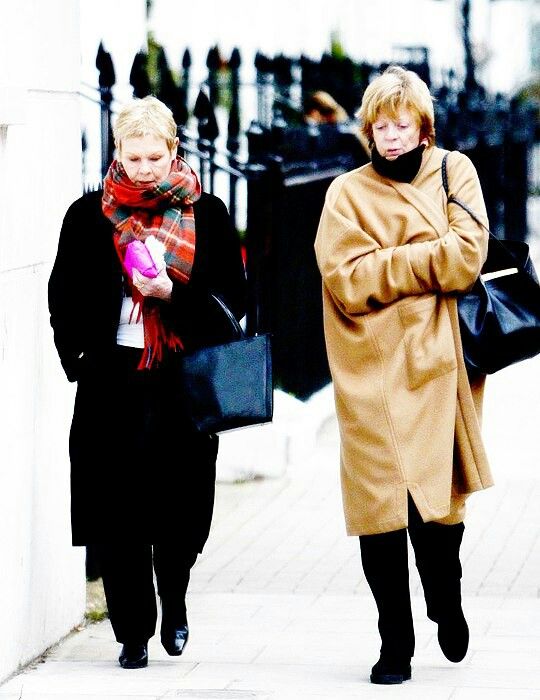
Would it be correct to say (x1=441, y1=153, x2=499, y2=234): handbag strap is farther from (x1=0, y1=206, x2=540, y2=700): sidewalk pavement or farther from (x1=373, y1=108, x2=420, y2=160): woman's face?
(x1=0, y1=206, x2=540, y2=700): sidewalk pavement

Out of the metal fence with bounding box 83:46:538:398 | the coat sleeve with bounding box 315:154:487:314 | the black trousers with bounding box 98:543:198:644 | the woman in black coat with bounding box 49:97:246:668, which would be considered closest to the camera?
the coat sleeve with bounding box 315:154:487:314

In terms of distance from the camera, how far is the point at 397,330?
4453 millimetres

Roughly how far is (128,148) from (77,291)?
447 millimetres

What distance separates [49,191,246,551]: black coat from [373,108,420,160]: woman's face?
599 millimetres

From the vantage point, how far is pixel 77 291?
4.66 m

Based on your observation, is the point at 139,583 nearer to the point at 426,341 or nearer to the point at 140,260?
the point at 140,260

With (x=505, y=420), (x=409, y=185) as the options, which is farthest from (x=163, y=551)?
(x=505, y=420)

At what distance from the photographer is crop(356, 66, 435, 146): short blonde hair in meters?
4.41

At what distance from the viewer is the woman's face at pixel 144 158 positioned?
4527 mm

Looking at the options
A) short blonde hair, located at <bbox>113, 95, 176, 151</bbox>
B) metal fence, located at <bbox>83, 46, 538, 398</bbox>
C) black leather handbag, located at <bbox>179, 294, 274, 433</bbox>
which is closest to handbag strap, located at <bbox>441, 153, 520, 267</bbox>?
black leather handbag, located at <bbox>179, 294, 274, 433</bbox>

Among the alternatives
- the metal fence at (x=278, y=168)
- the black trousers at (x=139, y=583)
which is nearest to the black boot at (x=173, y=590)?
the black trousers at (x=139, y=583)

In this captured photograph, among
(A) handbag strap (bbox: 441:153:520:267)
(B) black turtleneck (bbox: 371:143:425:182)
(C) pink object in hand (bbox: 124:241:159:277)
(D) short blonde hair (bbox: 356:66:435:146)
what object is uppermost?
(D) short blonde hair (bbox: 356:66:435:146)

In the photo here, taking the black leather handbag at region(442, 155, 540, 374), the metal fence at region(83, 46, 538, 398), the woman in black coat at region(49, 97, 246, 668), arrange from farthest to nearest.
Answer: the metal fence at region(83, 46, 538, 398) → the woman in black coat at region(49, 97, 246, 668) → the black leather handbag at region(442, 155, 540, 374)

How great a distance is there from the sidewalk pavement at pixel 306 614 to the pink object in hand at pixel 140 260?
46.8 inches
